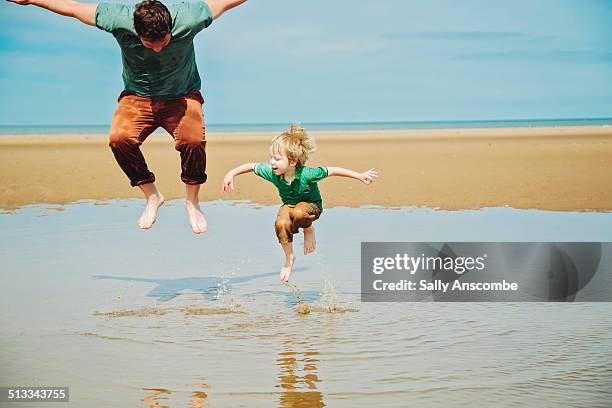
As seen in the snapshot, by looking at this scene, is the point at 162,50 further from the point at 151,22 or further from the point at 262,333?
the point at 262,333

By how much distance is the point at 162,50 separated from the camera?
28.9 feet

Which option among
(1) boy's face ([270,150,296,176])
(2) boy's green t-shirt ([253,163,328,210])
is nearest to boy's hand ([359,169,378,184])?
(2) boy's green t-shirt ([253,163,328,210])

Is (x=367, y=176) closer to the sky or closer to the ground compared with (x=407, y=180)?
closer to the ground

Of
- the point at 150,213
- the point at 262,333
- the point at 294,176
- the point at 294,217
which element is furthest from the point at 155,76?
the point at 262,333

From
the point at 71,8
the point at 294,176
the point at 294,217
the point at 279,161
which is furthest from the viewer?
the point at 294,217

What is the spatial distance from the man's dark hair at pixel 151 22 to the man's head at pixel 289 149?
1.53 metres

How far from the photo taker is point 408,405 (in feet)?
24.6

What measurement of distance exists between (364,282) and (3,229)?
849 cm

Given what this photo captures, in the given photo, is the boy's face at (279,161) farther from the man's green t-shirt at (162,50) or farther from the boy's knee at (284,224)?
the man's green t-shirt at (162,50)

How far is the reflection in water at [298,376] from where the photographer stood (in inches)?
300

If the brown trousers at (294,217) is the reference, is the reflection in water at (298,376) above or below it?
below

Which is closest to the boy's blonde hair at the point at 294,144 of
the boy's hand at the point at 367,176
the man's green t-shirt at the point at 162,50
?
the boy's hand at the point at 367,176

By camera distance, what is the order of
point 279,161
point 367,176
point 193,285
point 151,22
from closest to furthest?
point 151,22, point 279,161, point 367,176, point 193,285

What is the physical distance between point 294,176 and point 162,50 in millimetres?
1814
